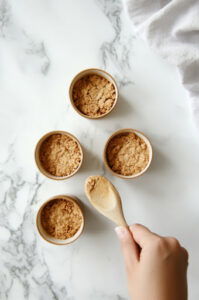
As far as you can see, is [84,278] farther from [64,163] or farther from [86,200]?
[64,163]

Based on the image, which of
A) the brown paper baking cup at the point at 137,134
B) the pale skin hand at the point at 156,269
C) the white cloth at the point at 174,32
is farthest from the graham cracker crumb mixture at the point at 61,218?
the white cloth at the point at 174,32

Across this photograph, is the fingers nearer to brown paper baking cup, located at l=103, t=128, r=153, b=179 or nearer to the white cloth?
brown paper baking cup, located at l=103, t=128, r=153, b=179

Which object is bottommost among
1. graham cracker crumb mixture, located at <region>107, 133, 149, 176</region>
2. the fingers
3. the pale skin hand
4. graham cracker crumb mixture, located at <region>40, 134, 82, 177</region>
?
the pale skin hand

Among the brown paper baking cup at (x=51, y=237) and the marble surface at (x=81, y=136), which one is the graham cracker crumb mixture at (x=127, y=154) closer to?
the marble surface at (x=81, y=136)

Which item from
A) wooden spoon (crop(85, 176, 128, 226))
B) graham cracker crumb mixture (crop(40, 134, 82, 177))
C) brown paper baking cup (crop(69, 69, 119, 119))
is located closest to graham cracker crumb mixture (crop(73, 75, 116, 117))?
brown paper baking cup (crop(69, 69, 119, 119))

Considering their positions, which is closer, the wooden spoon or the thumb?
the thumb
